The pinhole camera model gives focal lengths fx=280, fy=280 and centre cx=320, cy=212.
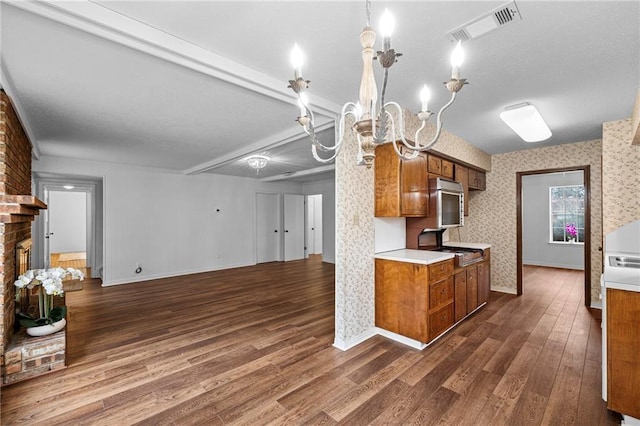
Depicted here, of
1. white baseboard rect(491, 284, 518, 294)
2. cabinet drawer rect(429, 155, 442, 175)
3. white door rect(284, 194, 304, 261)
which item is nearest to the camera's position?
cabinet drawer rect(429, 155, 442, 175)

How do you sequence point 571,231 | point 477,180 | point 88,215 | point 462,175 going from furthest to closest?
point 571,231 < point 88,215 < point 477,180 < point 462,175

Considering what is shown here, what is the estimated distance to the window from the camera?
21.9ft

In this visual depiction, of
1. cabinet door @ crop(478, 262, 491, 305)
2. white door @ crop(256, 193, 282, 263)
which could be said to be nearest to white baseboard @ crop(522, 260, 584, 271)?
cabinet door @ crop(478, 262, 491, 305)

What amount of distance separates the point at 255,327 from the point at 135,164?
14.5 ft

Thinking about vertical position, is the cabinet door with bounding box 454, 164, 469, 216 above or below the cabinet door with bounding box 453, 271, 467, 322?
above

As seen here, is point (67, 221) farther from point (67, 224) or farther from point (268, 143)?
point (268, 143)

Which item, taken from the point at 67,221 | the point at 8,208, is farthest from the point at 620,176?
the point at 67,221

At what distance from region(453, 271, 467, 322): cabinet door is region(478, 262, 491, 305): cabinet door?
55 centimetres

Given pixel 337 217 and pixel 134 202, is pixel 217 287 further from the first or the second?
pixel 337 217

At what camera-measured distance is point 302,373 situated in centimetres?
235

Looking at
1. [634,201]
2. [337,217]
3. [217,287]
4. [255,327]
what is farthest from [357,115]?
[217,287]

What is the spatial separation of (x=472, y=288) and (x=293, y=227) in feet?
18.3

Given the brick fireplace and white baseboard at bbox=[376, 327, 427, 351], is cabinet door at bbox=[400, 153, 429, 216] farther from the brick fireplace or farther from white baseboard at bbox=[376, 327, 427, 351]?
the brick fireplace

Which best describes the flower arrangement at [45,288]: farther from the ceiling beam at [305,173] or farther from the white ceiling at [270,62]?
the ceiling beam at [305,173]
